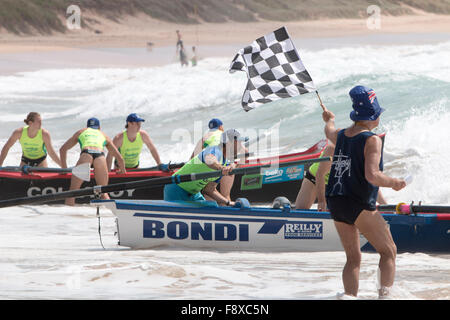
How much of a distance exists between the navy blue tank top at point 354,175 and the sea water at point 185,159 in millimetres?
762

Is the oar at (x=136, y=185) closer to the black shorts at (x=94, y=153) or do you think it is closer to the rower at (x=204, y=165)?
the rower at (x=204, y=165)

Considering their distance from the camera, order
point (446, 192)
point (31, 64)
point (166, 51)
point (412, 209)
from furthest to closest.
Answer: point (166, 51) < point (31, 64) < point (446, 192) < point (412, 209)

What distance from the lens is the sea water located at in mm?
5164

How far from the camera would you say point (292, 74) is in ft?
22.6

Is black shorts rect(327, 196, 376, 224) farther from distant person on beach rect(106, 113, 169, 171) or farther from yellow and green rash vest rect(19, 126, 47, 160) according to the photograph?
yellow and green rash vest rect(19, 126, 47, 160)

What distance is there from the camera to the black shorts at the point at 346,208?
436cm

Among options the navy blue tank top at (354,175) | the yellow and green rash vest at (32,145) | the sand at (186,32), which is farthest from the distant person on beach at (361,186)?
the sand at (186,32)

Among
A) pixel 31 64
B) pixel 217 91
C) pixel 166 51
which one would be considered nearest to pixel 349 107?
pixel 217 91

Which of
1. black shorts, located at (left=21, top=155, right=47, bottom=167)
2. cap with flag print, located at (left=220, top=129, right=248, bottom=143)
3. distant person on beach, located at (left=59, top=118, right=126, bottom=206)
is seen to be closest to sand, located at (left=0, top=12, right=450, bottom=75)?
black shorts, located at (left=21, top=155, right=47, bottom=167)

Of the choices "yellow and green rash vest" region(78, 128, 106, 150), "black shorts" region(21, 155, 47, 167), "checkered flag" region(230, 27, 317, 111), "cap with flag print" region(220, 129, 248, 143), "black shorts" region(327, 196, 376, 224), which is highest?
"checkered flag" region(230, 27, 317, 111)

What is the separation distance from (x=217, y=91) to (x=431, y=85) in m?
7.37

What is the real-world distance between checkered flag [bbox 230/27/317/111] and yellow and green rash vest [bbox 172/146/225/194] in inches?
28.1

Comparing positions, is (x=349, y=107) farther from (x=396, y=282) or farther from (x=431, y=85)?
(x=396, y=282)

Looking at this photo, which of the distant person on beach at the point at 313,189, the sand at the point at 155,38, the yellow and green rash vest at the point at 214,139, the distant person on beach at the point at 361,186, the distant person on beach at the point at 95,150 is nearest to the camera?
the distant person on beach at the point at 361,186
